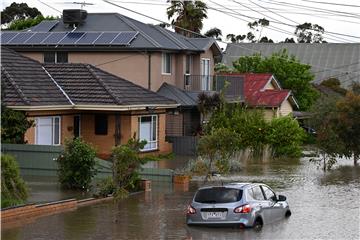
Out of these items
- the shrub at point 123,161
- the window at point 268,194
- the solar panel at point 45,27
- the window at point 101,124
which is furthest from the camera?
the solar panel at point 45,27

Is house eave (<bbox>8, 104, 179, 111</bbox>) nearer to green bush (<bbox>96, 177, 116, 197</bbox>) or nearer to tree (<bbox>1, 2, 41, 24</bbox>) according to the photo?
green bush (<bbox>96, 177, 116, 197</bbox>)

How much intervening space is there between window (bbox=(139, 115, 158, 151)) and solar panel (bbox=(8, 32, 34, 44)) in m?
9.77

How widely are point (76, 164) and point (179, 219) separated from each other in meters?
6.90

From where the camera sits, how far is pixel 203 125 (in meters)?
47.6

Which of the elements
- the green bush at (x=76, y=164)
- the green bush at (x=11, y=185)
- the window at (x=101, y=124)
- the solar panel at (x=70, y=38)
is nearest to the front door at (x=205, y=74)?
the solar panel at (x=70, y=38)

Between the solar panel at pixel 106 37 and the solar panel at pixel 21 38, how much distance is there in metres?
4.65

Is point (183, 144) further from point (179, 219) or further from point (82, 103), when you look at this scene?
point (179, 219)

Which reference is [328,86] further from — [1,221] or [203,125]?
[1,221]

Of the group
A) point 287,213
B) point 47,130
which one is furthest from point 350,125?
point 287,213

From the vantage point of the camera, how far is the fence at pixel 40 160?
1312 inches

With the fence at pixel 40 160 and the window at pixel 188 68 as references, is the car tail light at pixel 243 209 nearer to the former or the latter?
the fence at pixel 40 160

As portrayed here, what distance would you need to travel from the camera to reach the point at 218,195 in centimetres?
2192

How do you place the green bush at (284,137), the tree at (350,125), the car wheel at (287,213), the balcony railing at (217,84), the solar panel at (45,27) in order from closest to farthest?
1. the car wheel at (287,213)
2. the tree at (350,125)
3. the green bush at (284,137)
4. the balcony railing at (217,84)
5. the solar panel at (45,27)

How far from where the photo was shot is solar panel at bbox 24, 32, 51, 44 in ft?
161
